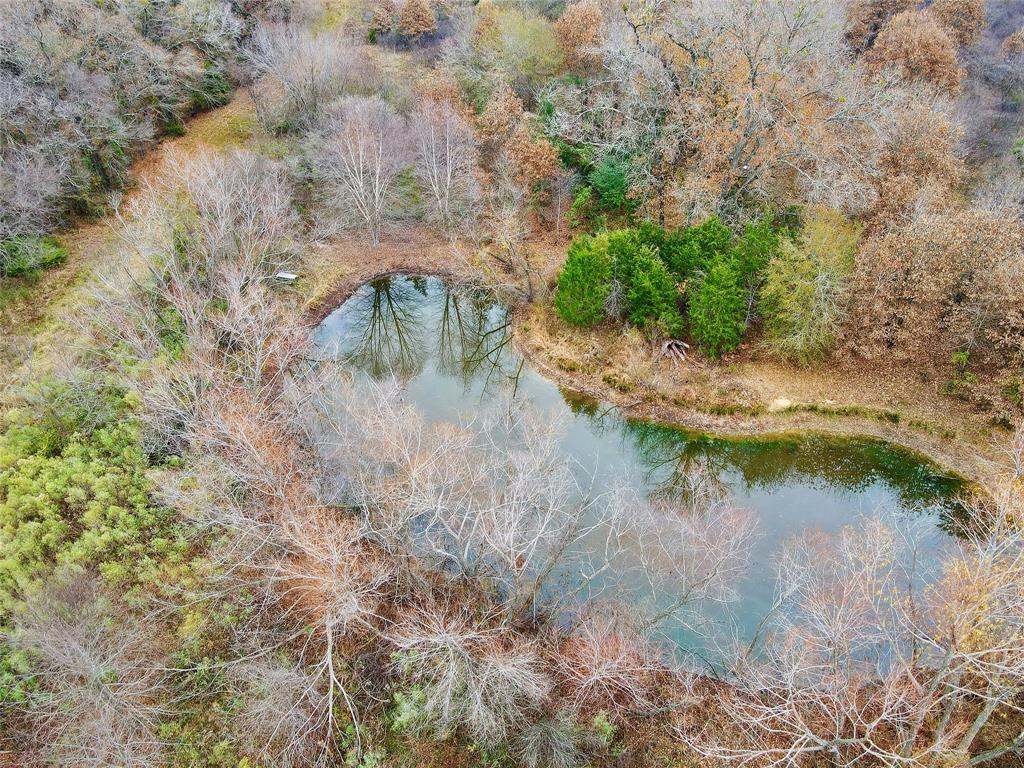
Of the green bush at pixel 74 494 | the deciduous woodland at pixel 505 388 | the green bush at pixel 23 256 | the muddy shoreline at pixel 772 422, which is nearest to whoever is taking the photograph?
the deciduous woodland at pixel 505 388

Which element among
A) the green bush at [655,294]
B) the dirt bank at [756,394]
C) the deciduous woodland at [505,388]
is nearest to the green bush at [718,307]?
the deciduous woodland at [505,388]

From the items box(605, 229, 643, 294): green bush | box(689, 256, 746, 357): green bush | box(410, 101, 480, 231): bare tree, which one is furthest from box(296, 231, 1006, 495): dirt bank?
box(410, 101, 480, 231): bare tree

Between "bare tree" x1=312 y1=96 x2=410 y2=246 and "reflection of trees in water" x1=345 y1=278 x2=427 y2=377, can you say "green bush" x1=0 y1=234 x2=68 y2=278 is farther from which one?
"bare tree" x1=312 y1=96 x2=410 y2=246

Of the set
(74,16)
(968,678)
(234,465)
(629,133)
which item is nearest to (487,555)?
(234,465)

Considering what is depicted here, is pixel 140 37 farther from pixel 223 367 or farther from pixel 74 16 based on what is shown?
pixel 223 367

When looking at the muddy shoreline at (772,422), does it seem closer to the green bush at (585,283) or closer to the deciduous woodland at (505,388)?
the deciduous woodland at (505,388)

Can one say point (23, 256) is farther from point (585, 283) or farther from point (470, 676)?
point (470, 676)

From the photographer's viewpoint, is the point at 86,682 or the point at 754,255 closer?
the point at 86,682

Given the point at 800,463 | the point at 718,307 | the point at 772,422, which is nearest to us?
the point at 800,463

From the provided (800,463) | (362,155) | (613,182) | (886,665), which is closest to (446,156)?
(362,155)
